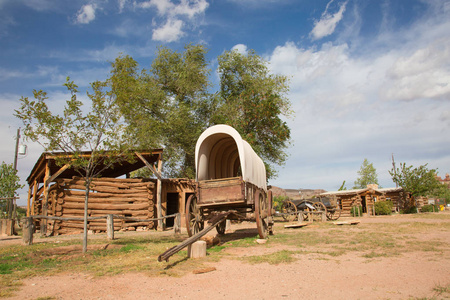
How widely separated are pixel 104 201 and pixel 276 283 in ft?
43.4

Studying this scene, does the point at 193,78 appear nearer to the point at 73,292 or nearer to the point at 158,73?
the point at 158,73

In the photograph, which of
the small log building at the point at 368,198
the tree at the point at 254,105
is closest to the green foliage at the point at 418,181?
the small log building at the point at 368,198

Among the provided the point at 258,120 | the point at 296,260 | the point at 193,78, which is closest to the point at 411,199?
the point at 258,120

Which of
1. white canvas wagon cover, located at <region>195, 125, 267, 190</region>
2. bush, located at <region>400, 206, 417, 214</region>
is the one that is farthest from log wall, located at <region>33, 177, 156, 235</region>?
bush, located at <region>400, 206, 417, 214</region>

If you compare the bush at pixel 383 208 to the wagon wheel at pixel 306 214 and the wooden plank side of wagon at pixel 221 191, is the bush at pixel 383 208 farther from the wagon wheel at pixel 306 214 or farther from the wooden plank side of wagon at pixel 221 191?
the wooden plank side of wagon at pixel 221 191

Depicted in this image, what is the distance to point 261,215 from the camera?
9.67m

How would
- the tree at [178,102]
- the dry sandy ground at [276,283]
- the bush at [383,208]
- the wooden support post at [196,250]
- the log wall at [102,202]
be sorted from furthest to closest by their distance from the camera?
1. the bush at [383,208]
2. the tree at [178,102]
3. the log wall at [102,202]
4. the wooden support post at [196,250]
5. the dry sandy ground at [276,283]

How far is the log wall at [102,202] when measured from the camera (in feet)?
49.0

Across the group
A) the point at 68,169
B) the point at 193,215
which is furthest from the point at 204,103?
the point at 193,215

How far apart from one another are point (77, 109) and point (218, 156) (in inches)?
195

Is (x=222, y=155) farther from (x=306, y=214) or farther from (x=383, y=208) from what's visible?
(x=383, y=208)

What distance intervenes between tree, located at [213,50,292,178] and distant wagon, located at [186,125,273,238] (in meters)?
10.2

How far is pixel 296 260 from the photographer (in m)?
6.49

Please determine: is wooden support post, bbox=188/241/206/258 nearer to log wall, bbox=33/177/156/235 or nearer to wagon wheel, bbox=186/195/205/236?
wagon wheel, bbox=186/195/205/236
